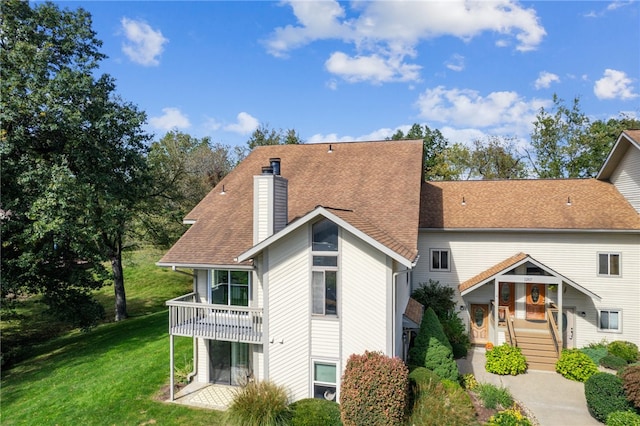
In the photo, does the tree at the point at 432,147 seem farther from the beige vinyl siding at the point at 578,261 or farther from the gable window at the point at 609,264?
the gable window at the point at 609,264

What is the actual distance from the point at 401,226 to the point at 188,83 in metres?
13.7

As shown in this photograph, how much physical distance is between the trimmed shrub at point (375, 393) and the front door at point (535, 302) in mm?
11083

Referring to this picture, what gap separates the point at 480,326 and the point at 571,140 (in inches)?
911

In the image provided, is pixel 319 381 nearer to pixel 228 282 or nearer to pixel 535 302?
pixel 228 282

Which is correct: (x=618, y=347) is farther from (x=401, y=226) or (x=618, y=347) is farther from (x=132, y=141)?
(x=132, y=141)

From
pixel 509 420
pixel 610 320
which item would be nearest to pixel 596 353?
pixel 610 320

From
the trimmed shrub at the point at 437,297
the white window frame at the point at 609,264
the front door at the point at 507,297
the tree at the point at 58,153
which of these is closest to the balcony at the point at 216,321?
the tree at the point at 58,153

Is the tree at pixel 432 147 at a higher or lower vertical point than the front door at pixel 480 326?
higher

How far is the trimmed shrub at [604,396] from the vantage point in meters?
11.6

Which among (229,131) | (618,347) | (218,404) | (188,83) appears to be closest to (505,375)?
(618,347)

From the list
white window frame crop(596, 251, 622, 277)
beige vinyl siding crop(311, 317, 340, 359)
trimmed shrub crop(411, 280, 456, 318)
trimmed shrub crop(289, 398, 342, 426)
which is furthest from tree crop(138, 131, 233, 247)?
white window frame crop(596, 251, 622, 277)

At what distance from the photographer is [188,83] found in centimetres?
2034

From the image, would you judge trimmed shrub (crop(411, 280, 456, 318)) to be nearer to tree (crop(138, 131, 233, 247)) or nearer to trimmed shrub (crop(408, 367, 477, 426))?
trimmed shrub (crop(408, 367, 477, 426))

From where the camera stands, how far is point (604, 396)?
11.9 m
